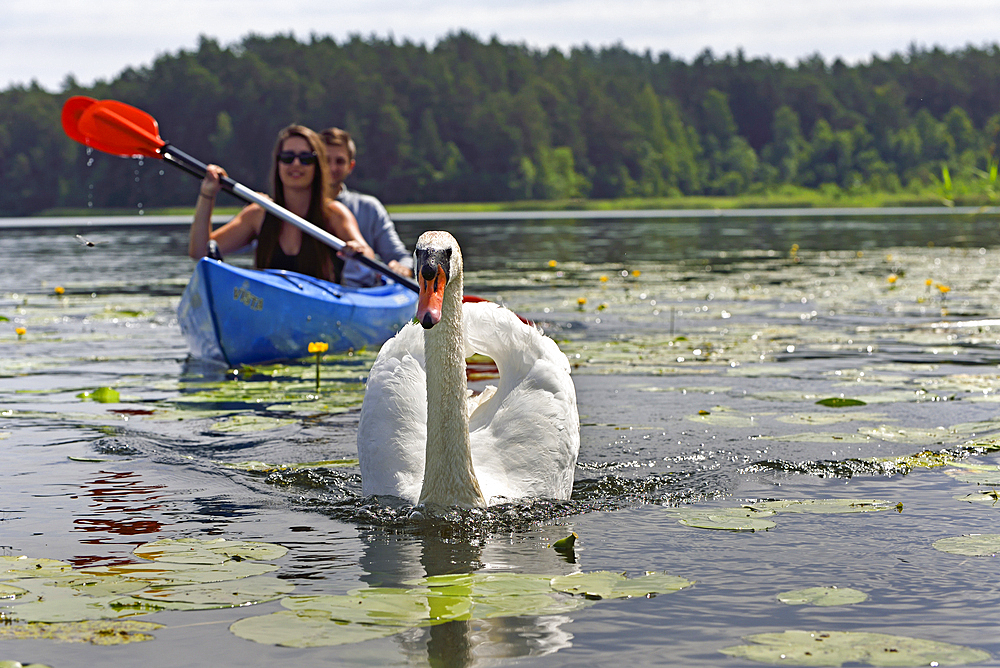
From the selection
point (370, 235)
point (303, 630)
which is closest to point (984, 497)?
point (303, 630)

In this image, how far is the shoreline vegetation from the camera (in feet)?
246

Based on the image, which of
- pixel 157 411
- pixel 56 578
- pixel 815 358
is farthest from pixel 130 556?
pixel 815 358

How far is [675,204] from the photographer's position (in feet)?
277

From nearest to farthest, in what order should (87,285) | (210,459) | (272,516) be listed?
(272,516), (210,459), (87,285)

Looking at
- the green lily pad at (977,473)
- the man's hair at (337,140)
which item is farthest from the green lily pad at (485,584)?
the man's hair at (337,140)

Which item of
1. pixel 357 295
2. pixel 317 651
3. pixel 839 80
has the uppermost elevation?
pixel 839 80

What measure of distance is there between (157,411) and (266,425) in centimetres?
81

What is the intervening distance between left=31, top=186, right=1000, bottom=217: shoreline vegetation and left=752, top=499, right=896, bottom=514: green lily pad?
67.3 meters

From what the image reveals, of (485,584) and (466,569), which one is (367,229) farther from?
(485,584)

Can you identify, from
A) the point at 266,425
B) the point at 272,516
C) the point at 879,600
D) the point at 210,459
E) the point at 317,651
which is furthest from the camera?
the point at 266,425

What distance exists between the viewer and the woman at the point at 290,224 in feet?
28.2

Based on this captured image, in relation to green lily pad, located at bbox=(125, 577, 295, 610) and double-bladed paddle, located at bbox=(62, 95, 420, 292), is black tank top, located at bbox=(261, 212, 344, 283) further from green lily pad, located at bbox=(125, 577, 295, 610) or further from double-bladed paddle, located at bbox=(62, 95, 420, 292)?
green lily pad, located at bbox=(125, 577, 295, 610)

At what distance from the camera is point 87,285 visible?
16438 mm

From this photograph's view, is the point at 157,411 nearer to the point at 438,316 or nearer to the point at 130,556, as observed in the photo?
the point at 130,556
